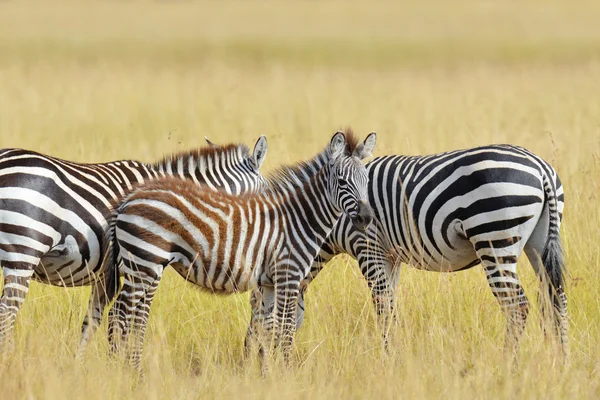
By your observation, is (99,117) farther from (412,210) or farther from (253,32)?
(253,32)

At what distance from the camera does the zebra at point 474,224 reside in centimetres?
598

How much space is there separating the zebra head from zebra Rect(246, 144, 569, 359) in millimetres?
485

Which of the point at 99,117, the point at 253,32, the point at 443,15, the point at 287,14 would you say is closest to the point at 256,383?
the point at 99,117

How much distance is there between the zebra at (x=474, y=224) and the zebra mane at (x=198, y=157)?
1.28 meters

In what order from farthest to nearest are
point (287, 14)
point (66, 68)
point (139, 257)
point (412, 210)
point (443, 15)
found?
point (287, 14) < point (443, 15) < point (66, 68) < point (412, 210) < point (139, 257)

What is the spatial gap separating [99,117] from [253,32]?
2618cm

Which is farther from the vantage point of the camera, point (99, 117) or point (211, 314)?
point (99, 117)

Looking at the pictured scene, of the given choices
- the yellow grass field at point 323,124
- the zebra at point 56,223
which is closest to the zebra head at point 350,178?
the yellow grass field at point 323,124

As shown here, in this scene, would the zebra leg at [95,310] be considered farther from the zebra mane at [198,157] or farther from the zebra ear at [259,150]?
the zebra ear at [259,150]

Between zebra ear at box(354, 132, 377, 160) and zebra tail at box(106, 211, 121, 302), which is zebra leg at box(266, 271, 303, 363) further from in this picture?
zebra tail at box(106, 211, 121, 302)

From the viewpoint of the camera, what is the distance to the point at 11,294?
5.51 meters

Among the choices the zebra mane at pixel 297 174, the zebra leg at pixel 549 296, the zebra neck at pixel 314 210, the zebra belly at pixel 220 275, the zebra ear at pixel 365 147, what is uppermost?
the zebra ear at pixel 365 147

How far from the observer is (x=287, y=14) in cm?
5384

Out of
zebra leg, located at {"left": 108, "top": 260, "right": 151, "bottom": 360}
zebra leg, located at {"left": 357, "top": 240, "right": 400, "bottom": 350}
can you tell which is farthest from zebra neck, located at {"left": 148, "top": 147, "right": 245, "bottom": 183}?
zebra leg, located at {"left": 357, "top": 240, "right": 400, "bottom": 350}
